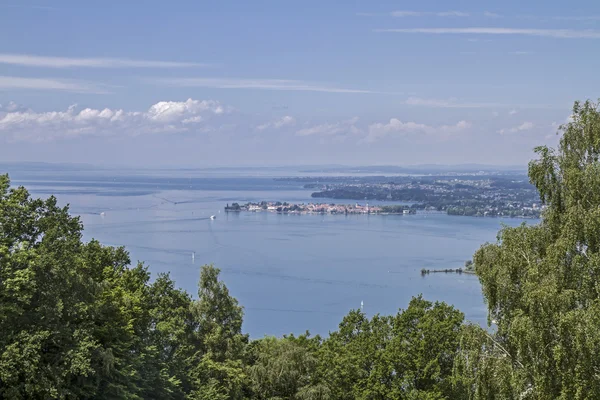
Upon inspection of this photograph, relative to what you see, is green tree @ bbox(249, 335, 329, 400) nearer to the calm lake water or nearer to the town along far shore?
the calm lake water

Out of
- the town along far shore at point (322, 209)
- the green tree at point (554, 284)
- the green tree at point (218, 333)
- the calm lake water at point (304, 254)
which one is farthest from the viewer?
the town along far shore at point (322, 209)

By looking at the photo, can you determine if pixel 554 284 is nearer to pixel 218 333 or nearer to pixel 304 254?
pixel 218 333

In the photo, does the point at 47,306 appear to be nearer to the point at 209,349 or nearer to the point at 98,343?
the point at 98,343

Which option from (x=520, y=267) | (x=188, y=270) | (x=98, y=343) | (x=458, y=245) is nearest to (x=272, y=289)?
(x=188, y=270)

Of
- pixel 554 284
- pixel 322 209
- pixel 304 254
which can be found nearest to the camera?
pixel 554 284

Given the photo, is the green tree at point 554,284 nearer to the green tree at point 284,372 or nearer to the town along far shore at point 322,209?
the green tree at point 284,372

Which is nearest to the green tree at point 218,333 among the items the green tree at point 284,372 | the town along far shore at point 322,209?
the green tree at point 284,372

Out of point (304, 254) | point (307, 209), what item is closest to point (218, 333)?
point (304, 254)

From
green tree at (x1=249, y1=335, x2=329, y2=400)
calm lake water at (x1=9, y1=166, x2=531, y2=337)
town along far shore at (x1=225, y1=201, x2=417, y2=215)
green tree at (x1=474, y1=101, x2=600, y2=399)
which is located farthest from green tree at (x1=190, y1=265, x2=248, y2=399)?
town along far shore at (x1=225, y1=201, x2=417, y2=215)
